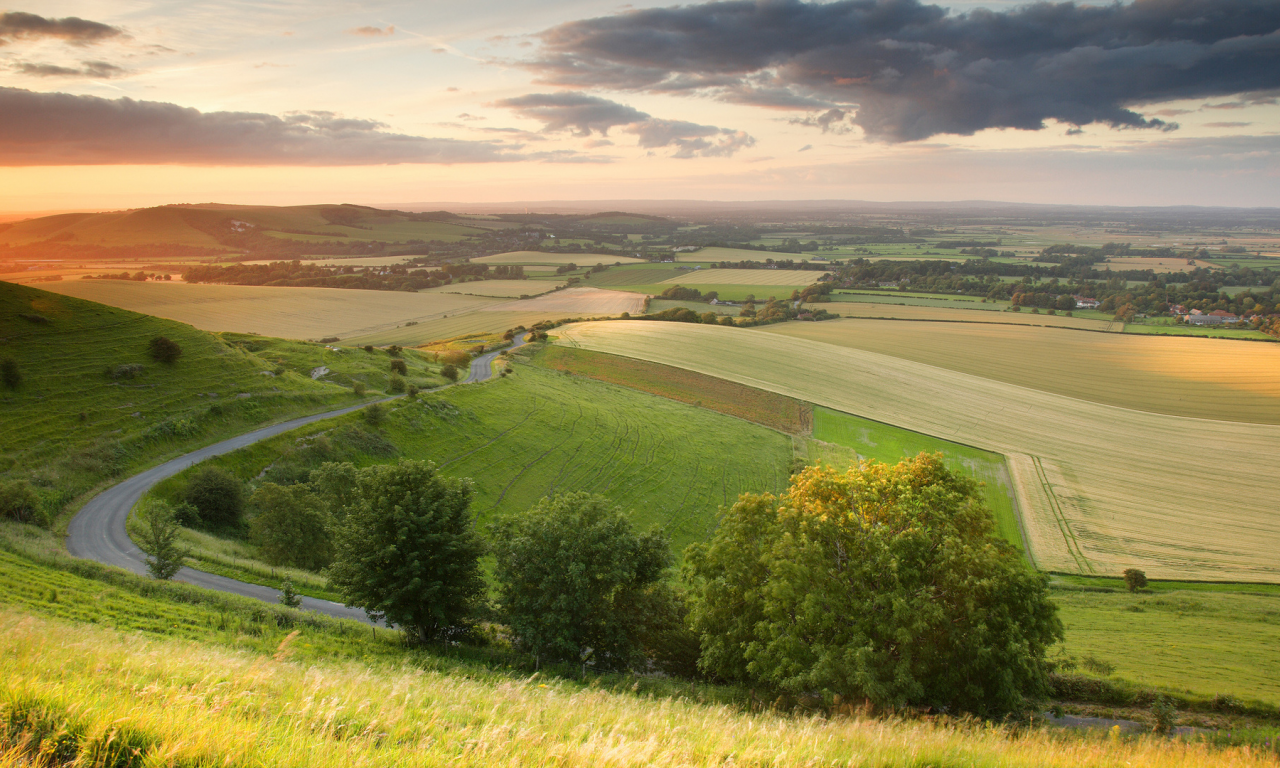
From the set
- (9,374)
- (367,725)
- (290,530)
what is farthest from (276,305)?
(367,725)

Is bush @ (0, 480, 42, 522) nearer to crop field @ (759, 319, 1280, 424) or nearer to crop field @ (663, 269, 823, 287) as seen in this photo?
crop field @ (759, 319, 1280, 424)

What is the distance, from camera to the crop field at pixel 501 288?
491ft

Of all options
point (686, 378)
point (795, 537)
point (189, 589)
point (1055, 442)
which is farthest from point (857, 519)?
point (686, 378)

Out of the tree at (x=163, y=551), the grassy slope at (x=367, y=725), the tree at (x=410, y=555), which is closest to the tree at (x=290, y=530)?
the tree at (x=163, y=551)

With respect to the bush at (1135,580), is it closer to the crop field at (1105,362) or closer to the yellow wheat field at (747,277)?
the crop field at (1105,362)

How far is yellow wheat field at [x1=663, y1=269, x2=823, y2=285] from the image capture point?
165m

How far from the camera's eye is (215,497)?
123 ft

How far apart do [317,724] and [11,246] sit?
272ft

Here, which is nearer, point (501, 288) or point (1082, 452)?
point (1082, 452)

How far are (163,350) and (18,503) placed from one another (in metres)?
25.4

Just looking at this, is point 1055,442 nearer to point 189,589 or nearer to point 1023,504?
point 1023,504

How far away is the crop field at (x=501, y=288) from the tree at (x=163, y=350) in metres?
95.0

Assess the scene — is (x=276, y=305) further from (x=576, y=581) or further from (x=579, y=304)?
(x=576, y=581)

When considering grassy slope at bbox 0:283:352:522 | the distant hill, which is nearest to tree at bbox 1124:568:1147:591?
grassy slope at bbox 0:283:352:522
